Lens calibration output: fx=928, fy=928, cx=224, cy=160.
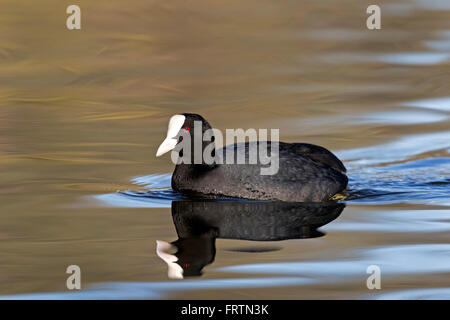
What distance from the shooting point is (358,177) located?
8852 mm

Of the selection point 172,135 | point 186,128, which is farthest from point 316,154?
point 172,135

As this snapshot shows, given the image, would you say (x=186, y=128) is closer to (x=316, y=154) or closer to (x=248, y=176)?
(x=248, y=176)

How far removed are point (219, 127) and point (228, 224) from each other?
373 centimetres

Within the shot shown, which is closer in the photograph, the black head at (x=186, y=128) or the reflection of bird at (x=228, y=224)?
the reflection of bird at (x=228, y=224)

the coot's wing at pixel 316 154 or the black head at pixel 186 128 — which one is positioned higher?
the black head at pixel 186 128

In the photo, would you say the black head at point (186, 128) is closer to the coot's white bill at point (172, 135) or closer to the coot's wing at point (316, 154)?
the coot's white bill at point (172, 135)

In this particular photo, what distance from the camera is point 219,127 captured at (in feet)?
35.0

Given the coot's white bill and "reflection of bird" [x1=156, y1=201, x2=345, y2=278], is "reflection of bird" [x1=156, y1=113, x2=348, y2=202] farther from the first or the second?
"reflection of bird" [x1=156, y1=201, x2=345, y2=278]

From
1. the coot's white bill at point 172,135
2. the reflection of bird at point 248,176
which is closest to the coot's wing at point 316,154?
the reflection of bird at point 248,176

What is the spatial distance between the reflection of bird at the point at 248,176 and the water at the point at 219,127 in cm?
16

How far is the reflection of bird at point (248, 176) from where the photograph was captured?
7.83m

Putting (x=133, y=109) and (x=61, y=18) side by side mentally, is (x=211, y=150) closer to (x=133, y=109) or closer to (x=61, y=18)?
(x=133, y=109)

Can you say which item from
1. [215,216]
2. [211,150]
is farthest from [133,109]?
[215,216]

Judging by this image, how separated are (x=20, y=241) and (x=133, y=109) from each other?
512cm
